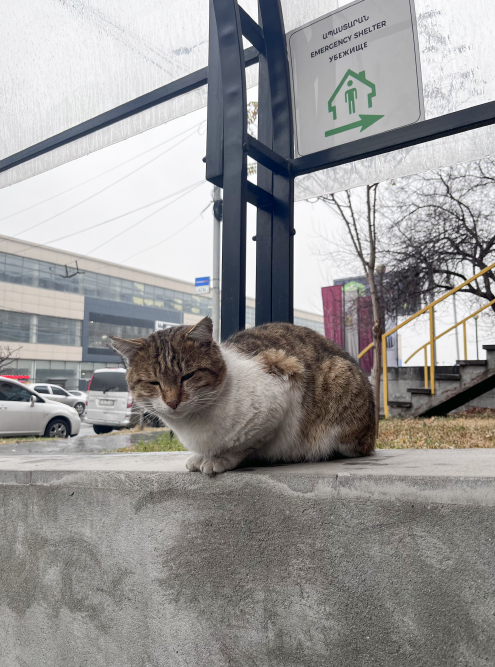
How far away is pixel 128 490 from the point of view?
1.62m

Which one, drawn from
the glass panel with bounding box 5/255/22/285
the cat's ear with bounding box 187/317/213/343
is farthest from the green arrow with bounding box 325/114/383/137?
the glass panel with bounding box 5/255/22/285

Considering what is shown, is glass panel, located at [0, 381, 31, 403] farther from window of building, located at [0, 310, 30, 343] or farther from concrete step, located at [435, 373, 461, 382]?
window of building, located at [0, 310, 30, 343]

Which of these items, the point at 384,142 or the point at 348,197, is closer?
the point at 384,142

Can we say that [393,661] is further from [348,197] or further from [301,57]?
[348,197]

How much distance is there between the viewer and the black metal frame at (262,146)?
202cm

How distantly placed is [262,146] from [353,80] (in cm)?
52

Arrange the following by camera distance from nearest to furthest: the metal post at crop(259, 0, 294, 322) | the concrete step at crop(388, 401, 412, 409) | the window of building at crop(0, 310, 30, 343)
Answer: the metal post at crop(259, 0, 294, 322), the concrete step at crop(388, 401, 412, 409), the window of building at crop(0, 310, 30, 343)

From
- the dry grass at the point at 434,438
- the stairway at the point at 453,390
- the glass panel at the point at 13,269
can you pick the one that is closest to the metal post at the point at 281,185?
the dry grass at the point at 434,438

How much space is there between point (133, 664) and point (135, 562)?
0.31 m

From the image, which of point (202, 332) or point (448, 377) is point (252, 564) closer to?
point (202, 332)

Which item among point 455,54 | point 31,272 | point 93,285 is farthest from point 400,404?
point 93,285

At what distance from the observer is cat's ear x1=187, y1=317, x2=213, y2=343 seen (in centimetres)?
153

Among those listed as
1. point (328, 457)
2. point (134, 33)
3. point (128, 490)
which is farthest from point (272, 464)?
point (134, 33)

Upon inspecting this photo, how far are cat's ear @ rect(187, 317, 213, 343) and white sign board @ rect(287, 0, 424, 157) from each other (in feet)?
3.98
